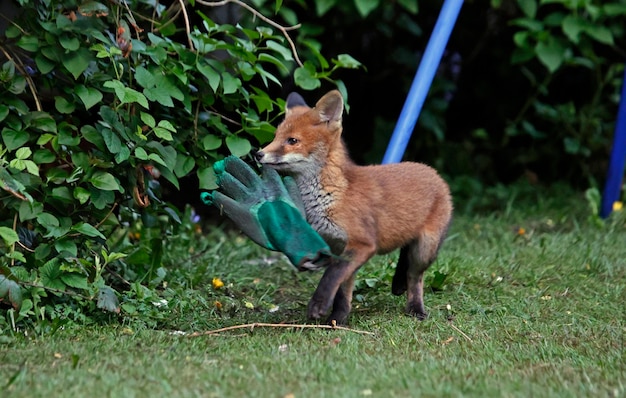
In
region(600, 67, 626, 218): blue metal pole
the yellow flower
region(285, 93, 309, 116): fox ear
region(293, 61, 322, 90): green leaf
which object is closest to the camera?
region(285, 93, 309, 116): fox ear

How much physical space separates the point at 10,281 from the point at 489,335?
222 centimetres

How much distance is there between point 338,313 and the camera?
15.5 ft

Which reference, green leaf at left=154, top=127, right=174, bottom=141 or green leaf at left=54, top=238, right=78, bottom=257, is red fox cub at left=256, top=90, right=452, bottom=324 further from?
green leaf at left=54, top=238, right=78, bottom=257

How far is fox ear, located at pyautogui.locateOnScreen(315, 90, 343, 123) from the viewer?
4.64 m

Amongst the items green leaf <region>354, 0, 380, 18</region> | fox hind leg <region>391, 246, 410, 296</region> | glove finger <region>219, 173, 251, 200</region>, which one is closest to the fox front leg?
glove finger <region>219, 173, 251, 200</region>

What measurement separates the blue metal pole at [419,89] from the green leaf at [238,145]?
3.64 feet

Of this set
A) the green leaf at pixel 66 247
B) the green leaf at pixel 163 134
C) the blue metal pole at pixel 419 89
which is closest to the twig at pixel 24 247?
the green leaf at pixel 66 247

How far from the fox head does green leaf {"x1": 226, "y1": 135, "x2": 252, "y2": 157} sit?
11.0 inches

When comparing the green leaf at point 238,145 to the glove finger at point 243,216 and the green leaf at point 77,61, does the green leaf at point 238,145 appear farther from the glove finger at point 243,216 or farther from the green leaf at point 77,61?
the green leaf at point 77,61

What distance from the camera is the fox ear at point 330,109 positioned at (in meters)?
4.64

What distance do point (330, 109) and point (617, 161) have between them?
3.75 m

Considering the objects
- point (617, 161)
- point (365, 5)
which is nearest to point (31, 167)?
point (365, 5)

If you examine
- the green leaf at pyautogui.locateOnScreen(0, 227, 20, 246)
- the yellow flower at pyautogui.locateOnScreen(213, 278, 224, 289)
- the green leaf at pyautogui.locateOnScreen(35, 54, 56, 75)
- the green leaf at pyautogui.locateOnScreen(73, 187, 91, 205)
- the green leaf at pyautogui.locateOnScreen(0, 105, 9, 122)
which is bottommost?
the yellow flower at pyautogui.locateOnScreen(213, 278, 224, 289)

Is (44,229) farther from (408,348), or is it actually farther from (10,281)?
(408,348)
